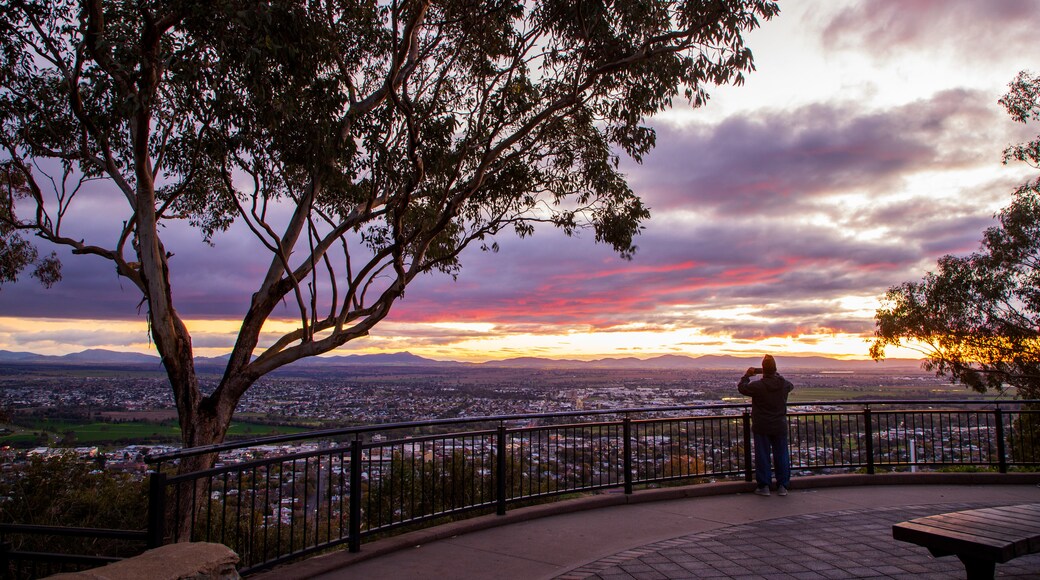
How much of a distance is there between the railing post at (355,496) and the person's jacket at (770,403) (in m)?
5.17

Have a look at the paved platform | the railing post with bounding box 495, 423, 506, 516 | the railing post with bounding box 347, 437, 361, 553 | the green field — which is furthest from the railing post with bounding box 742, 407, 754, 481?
the green field

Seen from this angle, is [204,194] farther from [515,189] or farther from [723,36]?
[723,36]

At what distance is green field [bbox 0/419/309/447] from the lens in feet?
74.0

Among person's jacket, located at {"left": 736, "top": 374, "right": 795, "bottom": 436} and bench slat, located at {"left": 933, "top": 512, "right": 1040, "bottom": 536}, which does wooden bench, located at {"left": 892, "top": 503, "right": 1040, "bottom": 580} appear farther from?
person's jacket, located at {"left": 736, "top": 374, "right": 795, "bottom": 436}

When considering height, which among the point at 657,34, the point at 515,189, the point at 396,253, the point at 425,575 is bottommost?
the point at 425,575

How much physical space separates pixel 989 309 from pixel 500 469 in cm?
2208

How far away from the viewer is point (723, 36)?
11.5 meters

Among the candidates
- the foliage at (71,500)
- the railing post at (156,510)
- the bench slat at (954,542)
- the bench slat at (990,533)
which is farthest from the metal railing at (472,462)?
Answer: the bench slat at (990,533)

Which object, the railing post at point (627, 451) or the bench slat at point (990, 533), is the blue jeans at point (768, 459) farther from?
the bench slat at point (990, 533)

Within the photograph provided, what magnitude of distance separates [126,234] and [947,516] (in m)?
14.3

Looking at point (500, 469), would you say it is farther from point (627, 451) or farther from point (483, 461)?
point (627, 451)

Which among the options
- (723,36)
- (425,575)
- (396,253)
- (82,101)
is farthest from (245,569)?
(82,101)

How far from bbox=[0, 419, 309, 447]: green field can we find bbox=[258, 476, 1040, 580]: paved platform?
14.6 metres

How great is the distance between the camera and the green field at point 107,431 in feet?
74.0
